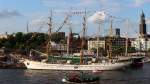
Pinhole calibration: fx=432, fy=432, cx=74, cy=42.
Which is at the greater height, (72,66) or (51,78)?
(72,66)

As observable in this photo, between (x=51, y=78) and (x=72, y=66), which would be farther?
(x=72, y=66)

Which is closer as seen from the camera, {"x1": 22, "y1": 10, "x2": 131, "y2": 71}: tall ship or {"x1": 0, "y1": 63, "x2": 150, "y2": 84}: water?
{"x1": 0, "y1": 63, "x2": 150, "y2": 84}: water

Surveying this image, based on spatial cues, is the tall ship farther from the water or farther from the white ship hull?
the water

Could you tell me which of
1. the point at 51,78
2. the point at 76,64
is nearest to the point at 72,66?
the point at 76,64

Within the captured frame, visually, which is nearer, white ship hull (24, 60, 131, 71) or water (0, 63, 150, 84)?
water (0, 63, 150, 84)

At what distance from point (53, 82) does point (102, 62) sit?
184 ft

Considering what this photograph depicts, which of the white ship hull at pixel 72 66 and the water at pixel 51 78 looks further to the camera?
the white ship hull at pixel 72 66

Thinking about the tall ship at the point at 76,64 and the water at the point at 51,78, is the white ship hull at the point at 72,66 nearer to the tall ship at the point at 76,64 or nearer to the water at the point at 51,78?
the tall ship at the point at 76,64

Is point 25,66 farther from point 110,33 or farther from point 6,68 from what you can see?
point 110,33

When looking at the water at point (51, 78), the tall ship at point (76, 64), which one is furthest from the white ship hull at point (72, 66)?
the water at point (51, 78)

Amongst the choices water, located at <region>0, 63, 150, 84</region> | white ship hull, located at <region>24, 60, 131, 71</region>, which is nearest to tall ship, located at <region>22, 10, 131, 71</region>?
white ship hull, located at <region>24, 60, 131, 71</region>

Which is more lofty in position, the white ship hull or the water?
the white ship hull

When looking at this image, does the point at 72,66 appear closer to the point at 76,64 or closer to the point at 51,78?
the point at 76,64

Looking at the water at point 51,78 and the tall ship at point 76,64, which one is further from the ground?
the tall ship at point 76,64
